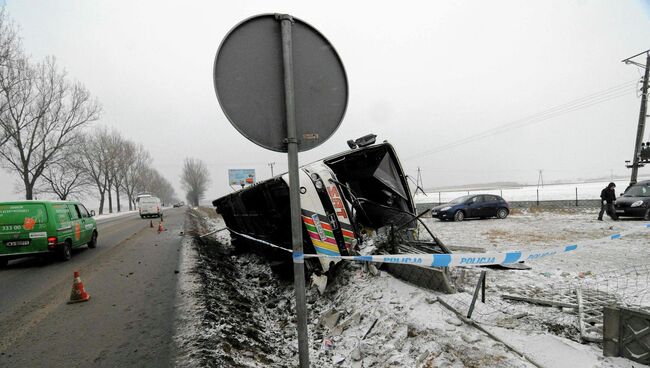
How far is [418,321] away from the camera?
3445 mm

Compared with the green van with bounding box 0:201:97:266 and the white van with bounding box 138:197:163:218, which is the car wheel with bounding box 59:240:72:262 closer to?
the green van with bounding box 0:201:97:266

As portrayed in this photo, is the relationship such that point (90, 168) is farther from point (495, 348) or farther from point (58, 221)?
point (495, 348)

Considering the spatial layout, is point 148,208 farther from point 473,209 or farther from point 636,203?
point 636,203

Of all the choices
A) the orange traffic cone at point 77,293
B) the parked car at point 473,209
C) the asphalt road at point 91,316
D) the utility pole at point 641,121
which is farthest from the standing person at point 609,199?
the orange traffic cone at point 77,293

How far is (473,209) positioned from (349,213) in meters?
14.7

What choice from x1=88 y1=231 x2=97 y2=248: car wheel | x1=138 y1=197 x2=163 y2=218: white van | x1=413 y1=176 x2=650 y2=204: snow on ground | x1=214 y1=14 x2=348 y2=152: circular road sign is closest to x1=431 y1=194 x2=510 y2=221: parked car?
x1=413 y1=176 x2=650 y2=204: snow on ground

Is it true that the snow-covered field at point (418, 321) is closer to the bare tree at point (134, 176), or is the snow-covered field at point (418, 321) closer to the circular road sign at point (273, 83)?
the circular road sign at point (273, 83)

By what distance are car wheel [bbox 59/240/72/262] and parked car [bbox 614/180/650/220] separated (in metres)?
20.3

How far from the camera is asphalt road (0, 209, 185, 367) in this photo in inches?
133

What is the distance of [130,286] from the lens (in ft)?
19.7

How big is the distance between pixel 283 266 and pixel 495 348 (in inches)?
157

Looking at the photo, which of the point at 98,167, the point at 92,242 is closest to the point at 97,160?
the point at 98,167

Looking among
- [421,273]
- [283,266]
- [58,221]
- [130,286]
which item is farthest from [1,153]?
[421,273]

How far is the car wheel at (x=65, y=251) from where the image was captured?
8633mm
